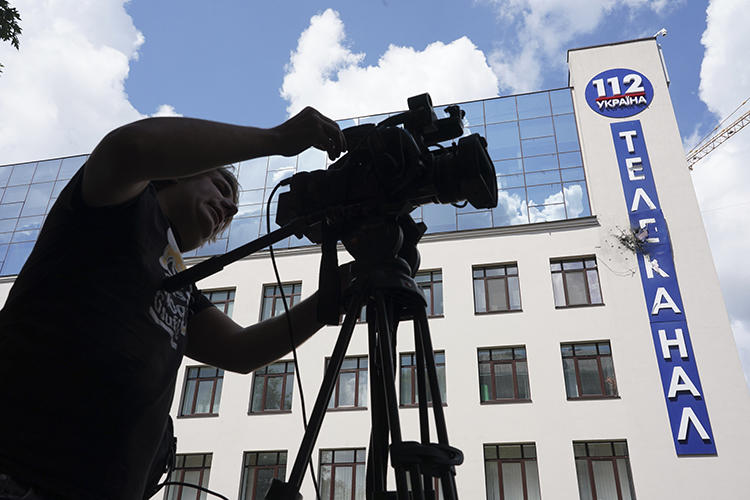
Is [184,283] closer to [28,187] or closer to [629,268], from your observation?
[629,268]

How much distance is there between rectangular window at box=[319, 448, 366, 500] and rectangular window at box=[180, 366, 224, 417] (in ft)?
11.1

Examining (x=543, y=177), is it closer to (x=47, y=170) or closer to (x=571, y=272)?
(x=571, y=272)

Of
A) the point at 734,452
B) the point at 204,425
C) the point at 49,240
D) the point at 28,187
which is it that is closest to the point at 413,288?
the point at 49,240

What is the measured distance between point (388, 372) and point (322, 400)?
17 cm

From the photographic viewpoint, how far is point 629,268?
12680mm

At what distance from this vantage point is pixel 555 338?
12.3 m

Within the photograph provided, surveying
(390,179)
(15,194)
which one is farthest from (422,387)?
(15,194)

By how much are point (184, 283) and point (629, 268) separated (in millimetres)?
13177

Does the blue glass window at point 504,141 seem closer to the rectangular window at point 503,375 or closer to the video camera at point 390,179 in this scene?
the rectangular window at point 503,375

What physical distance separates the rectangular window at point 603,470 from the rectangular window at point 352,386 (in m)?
4.89

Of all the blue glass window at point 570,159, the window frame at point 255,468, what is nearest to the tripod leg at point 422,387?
the window frame at point 255,468

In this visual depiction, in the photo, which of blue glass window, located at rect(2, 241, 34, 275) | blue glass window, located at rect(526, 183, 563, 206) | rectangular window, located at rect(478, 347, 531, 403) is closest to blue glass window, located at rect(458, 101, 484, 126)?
blue glass window, located at rect(526, 183, 563, 206)

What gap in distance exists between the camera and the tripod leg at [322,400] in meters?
1.15

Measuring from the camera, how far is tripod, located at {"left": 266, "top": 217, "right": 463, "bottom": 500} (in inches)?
44.9
